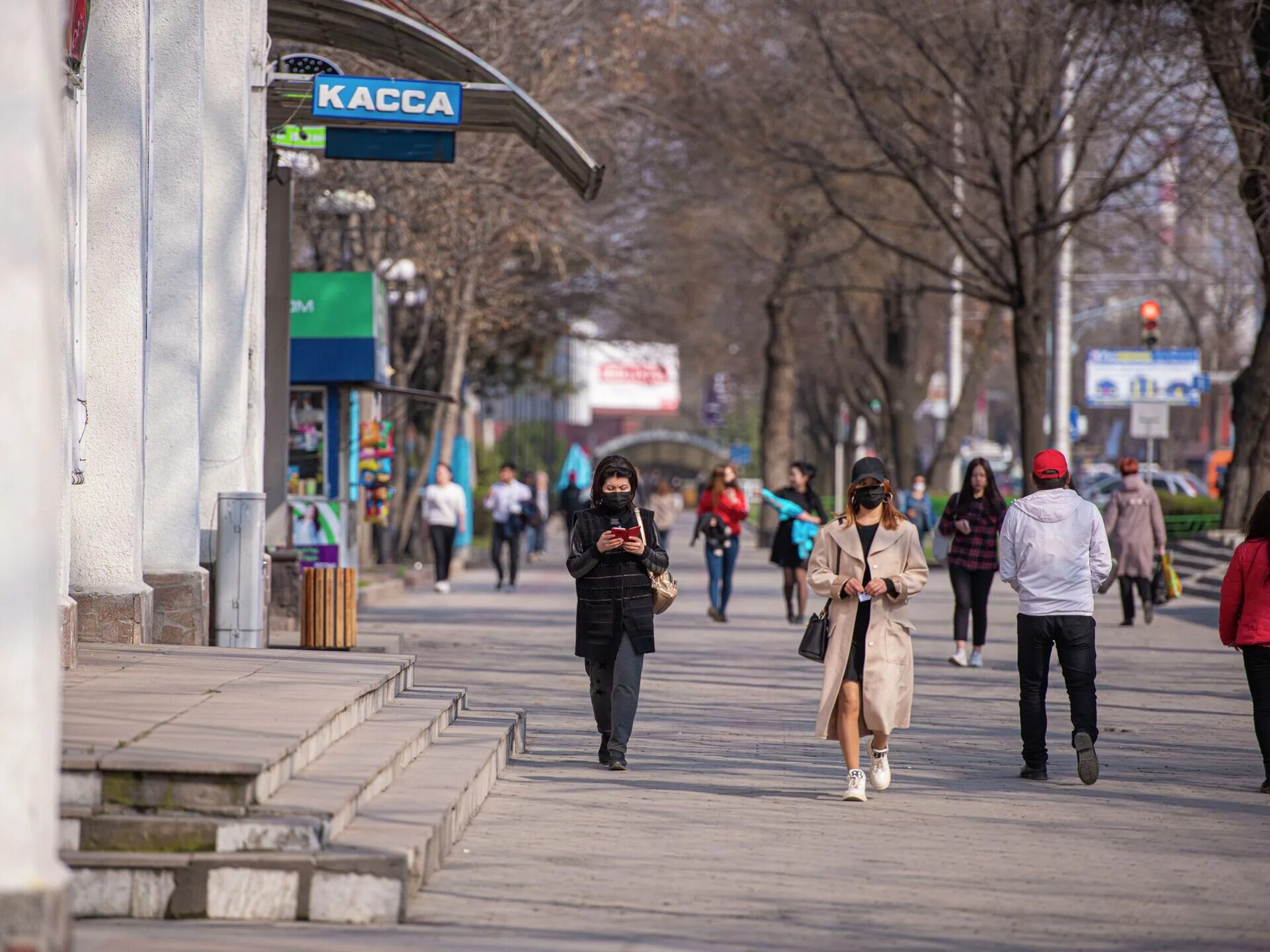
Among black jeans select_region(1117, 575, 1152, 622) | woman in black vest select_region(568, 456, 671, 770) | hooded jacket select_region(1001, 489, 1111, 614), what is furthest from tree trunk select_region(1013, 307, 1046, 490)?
woman in black vest select_region(568, 456, 671, 770)

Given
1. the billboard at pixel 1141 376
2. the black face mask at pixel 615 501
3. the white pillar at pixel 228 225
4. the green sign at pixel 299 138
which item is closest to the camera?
the black face mask at pixel 615 501

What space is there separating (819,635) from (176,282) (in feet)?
20.3

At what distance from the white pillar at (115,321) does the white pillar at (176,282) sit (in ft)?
3.39

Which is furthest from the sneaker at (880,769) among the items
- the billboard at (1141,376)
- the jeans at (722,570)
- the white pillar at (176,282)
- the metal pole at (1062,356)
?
the billboard at (1141,376)

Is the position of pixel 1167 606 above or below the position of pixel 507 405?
below

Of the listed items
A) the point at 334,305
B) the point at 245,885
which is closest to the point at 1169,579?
the point at 334,305

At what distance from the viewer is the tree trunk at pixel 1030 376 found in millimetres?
25422

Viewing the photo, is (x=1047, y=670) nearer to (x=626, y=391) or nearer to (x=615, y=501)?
(x=615, y=501)

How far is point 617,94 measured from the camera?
25812 millimetres

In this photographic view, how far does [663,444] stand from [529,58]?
91.1 m

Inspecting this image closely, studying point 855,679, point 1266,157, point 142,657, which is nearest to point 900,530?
point 855,679

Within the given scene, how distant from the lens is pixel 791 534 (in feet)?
62.6

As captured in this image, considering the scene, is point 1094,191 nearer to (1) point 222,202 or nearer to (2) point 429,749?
(1) point 222,202

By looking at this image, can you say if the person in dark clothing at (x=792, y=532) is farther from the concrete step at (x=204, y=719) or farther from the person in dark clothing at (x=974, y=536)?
the concrete step at (x=204, y=719)
